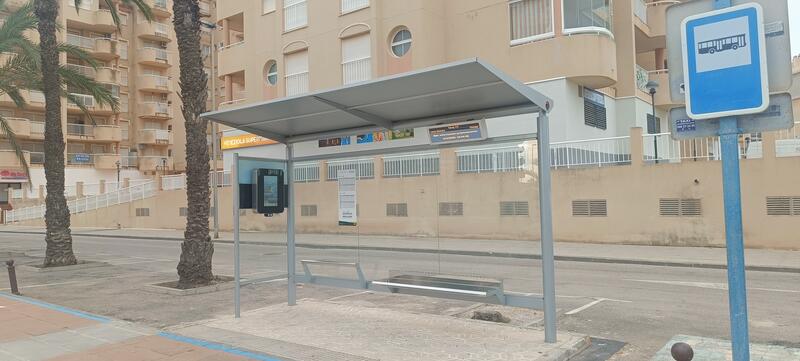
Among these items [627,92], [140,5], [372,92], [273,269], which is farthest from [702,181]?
[140,5]

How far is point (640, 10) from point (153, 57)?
43661 millimetres

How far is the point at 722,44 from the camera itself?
11.4ft

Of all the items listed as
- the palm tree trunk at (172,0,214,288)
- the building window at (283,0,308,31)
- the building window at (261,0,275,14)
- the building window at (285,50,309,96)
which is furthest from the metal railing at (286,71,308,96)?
the palm tree trunk at (172,0,214,288)

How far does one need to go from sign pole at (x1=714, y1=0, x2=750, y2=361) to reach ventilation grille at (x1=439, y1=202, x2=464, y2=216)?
3699mm

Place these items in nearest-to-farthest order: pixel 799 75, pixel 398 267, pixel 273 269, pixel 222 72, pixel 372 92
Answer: pixel 372 92 → pixel 398 267 → pixel 273 269 → pixel 799 75 → pixel 222 72

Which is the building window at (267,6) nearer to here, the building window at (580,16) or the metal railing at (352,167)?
the building window at (580,16)

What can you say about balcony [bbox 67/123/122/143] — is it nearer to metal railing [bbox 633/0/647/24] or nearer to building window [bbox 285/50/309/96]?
building window [bbox 285/50/309/96]

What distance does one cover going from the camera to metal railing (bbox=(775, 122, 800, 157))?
15.4m

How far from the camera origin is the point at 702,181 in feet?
54.5

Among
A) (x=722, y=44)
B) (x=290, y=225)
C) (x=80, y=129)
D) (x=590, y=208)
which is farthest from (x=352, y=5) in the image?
(x=80, y=129)

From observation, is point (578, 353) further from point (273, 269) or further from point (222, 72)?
point (222, 72)

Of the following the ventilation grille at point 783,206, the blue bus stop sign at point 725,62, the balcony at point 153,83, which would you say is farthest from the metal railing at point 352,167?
the balcony at point 153,83

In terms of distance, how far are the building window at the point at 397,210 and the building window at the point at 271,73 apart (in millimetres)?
26135

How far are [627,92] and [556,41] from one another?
5.73 metres
